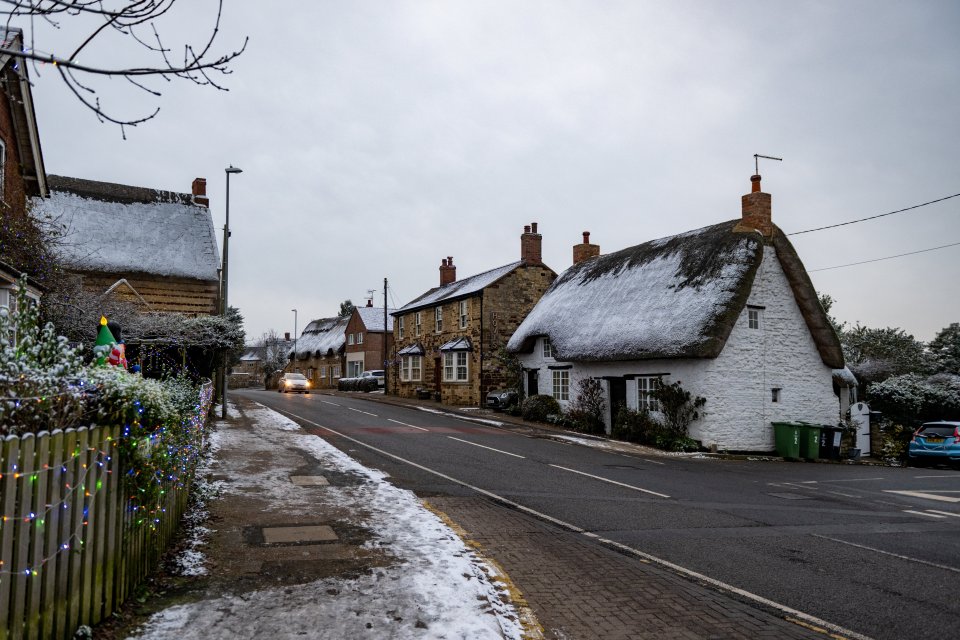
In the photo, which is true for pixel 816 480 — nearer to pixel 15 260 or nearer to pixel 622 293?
pixel 622 293

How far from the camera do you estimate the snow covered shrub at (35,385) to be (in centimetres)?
399

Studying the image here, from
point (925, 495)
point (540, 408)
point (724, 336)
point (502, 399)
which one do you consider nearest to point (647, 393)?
point (724, 336)

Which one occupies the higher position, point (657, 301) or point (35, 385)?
point (657, 301)

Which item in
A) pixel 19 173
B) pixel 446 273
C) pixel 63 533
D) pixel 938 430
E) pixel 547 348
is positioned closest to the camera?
pixel 63 533

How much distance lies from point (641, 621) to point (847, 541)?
15.6 ft

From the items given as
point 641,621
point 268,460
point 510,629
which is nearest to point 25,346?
point 510,629

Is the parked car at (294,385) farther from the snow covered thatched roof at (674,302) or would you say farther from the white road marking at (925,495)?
the white road marking at (925,495)

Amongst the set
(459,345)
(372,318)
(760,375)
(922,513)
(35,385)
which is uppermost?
(372,318)

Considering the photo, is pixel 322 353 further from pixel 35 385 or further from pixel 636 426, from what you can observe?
pixel 35 385

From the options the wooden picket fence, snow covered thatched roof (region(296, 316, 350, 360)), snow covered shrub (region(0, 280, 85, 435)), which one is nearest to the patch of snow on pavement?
the wooden picket fence

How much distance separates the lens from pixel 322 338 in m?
72.2

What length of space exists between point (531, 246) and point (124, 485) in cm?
3316

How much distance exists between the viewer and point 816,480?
1558 centimetres

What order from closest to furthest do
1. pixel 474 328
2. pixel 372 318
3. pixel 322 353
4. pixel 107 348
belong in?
pixel 107 348
pixel 474 328
pixel 372 318
pixel 322 353
